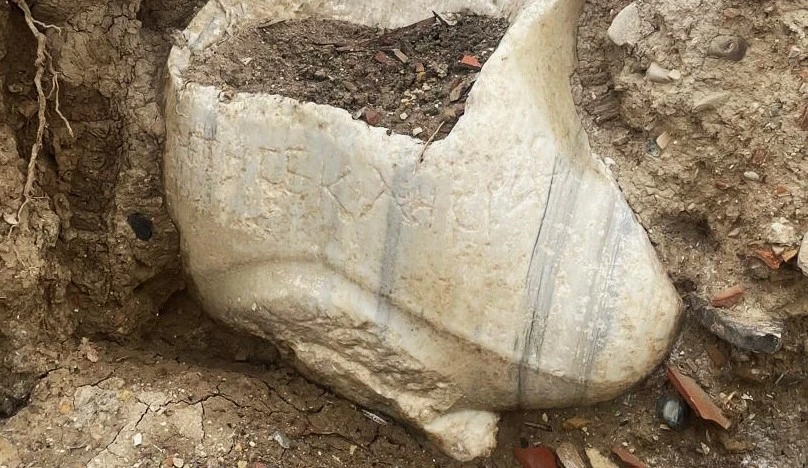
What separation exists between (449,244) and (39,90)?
1.15m

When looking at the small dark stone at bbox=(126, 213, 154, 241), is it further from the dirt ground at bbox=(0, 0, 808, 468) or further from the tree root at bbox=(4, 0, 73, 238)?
the tree root at bbox=(4, 0, 73, 238)

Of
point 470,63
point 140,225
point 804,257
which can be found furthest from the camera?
point 140,225

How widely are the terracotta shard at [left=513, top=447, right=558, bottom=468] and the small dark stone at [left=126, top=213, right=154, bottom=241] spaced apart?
1.23 metres

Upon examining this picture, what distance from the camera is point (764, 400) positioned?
7.17 feet

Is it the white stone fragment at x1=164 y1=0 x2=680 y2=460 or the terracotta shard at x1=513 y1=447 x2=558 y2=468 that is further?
the terracotta shard at x1=513 y1=447 x2=558 y2=468

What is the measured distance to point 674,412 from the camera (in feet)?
7.35

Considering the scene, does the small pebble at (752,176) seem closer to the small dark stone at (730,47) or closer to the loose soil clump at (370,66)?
the small dark stone at (730,47)

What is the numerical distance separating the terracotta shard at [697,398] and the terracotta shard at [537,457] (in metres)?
0.38

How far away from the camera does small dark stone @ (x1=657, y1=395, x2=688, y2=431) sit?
7.34 feet

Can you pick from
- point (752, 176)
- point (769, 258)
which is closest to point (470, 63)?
point (752, 176)

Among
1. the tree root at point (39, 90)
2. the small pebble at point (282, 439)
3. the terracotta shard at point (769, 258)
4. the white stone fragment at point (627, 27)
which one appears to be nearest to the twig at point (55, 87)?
the tree root at point (39, 90)

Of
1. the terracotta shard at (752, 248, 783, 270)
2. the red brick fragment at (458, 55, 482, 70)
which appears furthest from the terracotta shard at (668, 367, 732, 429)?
the red brick fragment at (458, 55, 482, 70)

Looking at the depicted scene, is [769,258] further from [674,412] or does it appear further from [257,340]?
[257,340]

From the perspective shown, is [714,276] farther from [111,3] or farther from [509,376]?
[111,3]
